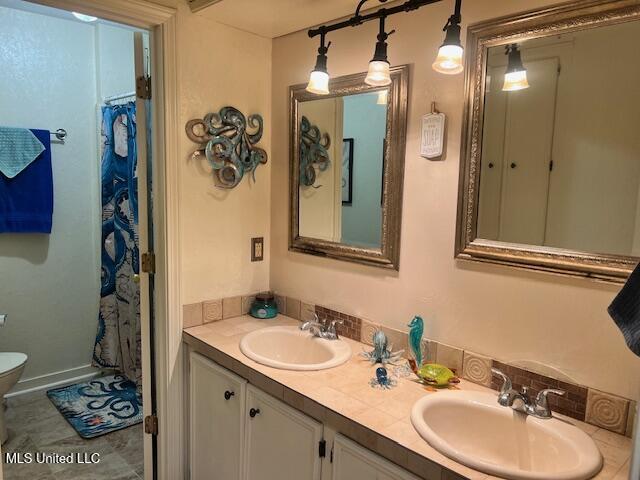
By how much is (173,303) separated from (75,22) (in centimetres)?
214

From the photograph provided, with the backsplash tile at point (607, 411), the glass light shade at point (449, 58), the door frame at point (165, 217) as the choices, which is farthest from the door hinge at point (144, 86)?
the backsplash tile at point (607, 411)

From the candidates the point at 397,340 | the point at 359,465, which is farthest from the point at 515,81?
the point at 359,465

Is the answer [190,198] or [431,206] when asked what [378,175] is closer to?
[431,206]

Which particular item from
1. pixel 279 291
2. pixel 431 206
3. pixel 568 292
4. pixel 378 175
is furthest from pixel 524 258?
pixel 279 291

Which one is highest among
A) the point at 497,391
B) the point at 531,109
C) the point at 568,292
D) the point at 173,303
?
the point at 531,109

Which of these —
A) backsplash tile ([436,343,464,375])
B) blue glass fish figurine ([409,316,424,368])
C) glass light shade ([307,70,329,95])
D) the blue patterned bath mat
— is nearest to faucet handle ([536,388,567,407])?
backsplash tile ([436,343,464,375])

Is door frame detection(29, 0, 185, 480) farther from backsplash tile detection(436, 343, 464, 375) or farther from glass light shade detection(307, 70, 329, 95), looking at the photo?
backsplash tile detection(436, 343, 464, 375)

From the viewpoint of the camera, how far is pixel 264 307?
7.07ft

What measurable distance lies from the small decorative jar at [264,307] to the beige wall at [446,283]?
0.62 ft

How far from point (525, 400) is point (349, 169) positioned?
1.04 meters

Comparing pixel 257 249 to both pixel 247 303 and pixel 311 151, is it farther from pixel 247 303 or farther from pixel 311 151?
pixel 311 151

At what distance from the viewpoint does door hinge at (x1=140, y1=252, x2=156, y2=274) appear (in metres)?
2.01

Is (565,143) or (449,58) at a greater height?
(449,58)

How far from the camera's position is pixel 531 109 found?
1374 mm
